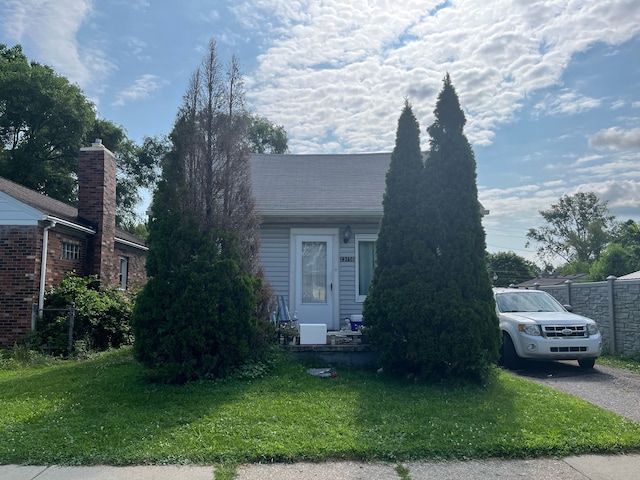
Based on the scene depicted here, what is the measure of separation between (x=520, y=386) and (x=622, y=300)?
5604 mm

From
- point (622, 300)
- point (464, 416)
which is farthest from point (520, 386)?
point (622, 300)

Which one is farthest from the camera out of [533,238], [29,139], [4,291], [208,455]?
[533,238]

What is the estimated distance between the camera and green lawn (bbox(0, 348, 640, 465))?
4.38 meters

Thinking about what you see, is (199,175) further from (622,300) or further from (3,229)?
(622,300)

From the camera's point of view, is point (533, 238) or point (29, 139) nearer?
point (29, 139)

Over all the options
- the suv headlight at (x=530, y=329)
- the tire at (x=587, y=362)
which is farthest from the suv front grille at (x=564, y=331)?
the tire at (x=587, y=362)

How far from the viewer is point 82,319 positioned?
10.1m

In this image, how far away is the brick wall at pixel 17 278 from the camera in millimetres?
10008

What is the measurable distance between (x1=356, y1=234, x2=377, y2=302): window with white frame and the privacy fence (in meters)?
5.67

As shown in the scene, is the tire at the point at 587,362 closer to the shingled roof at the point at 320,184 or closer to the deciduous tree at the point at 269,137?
the shingled roof at the point at 320,184

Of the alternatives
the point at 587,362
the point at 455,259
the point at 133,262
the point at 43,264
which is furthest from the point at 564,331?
the point at 133,262

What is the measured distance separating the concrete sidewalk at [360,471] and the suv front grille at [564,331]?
472cm

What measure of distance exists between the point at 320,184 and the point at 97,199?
5799mm

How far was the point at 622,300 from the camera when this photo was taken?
35.6ft
